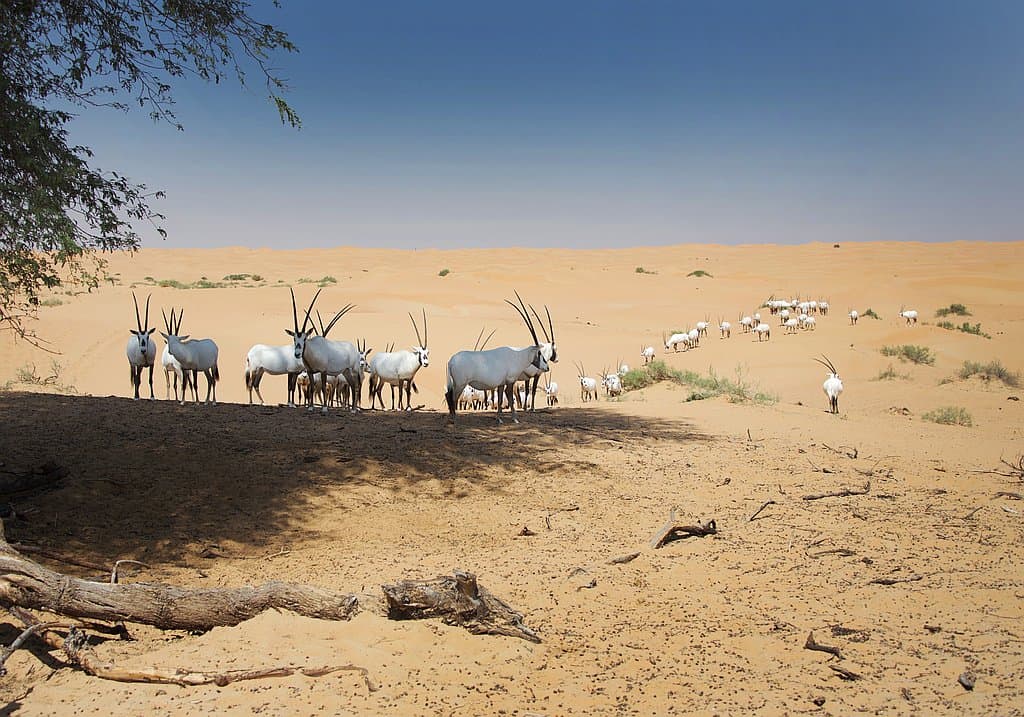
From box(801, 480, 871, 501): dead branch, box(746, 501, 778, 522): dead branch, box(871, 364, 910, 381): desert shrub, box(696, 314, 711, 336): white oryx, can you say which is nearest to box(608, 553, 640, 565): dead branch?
box(746, 501, 778, 522): dead branch

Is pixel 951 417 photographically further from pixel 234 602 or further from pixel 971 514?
pixel 234 602

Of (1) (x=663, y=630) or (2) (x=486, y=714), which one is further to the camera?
(1) (x=663, y=630)

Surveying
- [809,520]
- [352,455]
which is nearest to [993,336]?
[809,520]

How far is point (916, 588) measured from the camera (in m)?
4.89

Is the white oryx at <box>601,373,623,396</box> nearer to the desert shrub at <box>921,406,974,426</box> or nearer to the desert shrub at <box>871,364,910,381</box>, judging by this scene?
the desert shrub at <box>921,406,974,426</box>

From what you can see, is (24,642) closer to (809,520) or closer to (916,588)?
(916,588)

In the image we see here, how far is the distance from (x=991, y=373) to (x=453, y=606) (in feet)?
74.4

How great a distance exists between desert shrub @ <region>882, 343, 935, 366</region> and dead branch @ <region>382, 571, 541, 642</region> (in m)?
23.7

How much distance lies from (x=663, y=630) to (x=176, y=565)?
3.83 m

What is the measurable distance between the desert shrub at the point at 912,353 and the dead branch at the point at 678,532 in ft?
68.4

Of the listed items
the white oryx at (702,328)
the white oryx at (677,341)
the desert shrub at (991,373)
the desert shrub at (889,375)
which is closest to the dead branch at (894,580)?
the desert shrub at (889,375)

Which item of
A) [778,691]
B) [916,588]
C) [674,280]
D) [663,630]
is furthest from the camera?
[674,280]

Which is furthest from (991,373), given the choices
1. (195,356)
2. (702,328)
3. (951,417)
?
(195,356)

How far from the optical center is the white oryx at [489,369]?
10.8 metres
